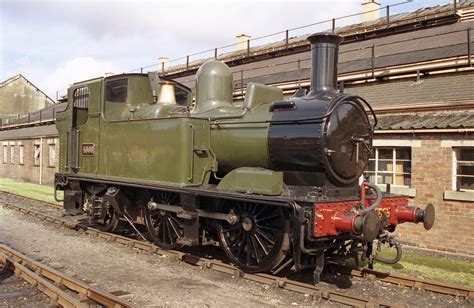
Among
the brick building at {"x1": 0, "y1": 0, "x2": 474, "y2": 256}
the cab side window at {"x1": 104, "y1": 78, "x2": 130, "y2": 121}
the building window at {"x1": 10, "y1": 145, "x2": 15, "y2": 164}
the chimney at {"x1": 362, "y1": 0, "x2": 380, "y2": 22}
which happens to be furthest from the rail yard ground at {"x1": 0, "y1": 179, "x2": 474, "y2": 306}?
the building window at {"x1": 10, "y1": 145, "x2": 15, "y2": 164}

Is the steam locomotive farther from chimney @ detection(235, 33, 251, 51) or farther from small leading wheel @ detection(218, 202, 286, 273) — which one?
chimney @ detection(235, 33, 251, 51)

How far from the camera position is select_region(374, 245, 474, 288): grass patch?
682 centimetres

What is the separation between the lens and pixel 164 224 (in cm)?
830

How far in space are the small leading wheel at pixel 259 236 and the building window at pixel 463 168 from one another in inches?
171

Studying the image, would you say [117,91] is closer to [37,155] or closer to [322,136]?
[322,136]

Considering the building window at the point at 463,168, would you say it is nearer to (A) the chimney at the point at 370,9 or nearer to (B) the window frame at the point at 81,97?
(B) the window frame at the point at 81,97

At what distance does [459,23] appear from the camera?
15648 mm

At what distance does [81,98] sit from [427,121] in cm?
732

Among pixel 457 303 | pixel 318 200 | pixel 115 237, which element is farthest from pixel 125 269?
pixel 457 303

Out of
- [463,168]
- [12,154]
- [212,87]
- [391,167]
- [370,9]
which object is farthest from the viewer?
[12,154]

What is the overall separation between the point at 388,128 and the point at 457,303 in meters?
4.74

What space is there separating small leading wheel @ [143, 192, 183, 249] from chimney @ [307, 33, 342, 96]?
300cm

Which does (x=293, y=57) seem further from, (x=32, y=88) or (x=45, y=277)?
(x=32, y=88)

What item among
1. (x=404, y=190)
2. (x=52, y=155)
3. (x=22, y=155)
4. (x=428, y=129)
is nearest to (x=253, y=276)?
(x=404, y=190)
